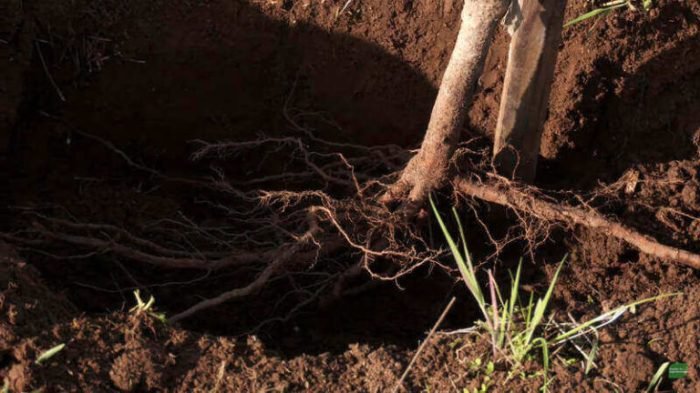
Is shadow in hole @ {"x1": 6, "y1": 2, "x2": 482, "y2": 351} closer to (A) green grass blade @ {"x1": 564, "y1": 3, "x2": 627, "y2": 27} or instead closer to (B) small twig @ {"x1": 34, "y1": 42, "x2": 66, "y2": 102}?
(B) small twig @ {"x1": 34, "y1": 42, "x2": 66, "y2": 102}

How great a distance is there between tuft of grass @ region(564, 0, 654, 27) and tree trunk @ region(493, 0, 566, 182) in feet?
0.65

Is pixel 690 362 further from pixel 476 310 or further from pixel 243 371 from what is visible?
pixel 243 371

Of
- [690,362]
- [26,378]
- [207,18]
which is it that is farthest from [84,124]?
[690,362]

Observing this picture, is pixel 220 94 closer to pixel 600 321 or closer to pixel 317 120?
pixel 317 120

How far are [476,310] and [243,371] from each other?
96 centimetres

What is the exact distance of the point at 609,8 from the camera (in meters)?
2.81

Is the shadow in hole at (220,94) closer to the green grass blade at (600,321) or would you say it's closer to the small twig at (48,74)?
the small twig at (48,74)

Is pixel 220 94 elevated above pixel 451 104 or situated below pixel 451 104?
below

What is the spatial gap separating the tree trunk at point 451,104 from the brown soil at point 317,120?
331 millimetres

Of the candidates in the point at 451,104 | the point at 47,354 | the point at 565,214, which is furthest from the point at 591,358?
the point at 47,354

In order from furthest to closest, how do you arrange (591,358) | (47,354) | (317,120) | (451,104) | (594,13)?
(317,120), (594,13), (451,104), (591,358), (47,354)

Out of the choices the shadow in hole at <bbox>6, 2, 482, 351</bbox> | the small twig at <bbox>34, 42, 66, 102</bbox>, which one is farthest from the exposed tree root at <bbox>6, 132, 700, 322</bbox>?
the small twig at <bbox>34, 42, 66, 102</bbox>

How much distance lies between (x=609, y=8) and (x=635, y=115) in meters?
0.39

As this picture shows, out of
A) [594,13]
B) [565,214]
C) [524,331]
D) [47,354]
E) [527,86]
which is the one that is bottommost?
[47,354]
